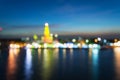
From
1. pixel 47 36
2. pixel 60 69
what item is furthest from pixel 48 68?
pixel 47 36

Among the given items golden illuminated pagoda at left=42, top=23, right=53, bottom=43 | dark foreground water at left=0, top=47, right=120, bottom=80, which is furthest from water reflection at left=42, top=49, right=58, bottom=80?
golden illuminated pagoda at left=42, top=23, right=53, bottom=43

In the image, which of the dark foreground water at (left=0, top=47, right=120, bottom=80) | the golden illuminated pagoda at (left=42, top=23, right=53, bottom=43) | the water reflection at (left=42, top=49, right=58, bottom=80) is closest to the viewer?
the dark foreground water at (left=0, top=47, right=120, bottom=80)

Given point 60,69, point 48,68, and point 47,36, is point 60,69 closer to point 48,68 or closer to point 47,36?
point 48,68

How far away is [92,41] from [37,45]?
32674mm

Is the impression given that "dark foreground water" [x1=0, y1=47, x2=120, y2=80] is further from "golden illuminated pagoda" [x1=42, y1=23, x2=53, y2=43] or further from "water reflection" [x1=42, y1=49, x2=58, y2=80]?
"golden illuminated pagoda" [x1=42, y1=23, x2=53, y2=43]

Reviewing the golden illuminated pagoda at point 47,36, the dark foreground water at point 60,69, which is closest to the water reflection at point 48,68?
the dark foreground water at point 60,69

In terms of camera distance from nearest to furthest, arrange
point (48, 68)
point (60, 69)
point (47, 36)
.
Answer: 1. point (60, 69)
2. point (48, 68)
3. point (47, 36)

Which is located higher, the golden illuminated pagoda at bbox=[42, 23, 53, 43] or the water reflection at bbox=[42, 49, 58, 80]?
the golden illuminated pagoda at bbox=[42, 23, 53, 43]

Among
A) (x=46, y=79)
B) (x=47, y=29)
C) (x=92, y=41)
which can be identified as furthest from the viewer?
(x=92, y=41)

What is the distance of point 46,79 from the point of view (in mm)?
16812

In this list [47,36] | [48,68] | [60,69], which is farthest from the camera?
[47,36]

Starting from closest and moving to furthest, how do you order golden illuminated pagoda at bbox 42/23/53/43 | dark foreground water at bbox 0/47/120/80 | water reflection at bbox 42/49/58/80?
1. dark foreground water at bbox 0/47/120/80
2. water reflection at bbox 42/49/58/80
3. golden illuminated pagoda at bbox 42/23/53/43

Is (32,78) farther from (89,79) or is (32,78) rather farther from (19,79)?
(89,79)

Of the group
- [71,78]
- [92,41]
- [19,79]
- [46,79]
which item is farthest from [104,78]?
[92,41]
